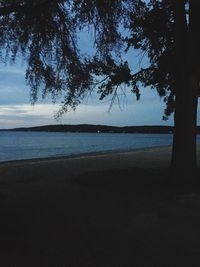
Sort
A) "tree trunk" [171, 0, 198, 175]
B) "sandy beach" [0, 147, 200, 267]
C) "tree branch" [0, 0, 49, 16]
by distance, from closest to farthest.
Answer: "sandy beach" [0, 147, 200, 267] < "tree branch" [0, 0, 49, 16] < "tree trunk" [171, 0, 198, 175]

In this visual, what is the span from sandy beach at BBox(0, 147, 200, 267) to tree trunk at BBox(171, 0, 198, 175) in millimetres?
909

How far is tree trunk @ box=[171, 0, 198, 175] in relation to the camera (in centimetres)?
1188

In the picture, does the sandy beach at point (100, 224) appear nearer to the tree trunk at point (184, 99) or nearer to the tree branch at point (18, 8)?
the tree trunk at point (184, 99)

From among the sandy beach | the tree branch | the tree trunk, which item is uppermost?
the tree branch

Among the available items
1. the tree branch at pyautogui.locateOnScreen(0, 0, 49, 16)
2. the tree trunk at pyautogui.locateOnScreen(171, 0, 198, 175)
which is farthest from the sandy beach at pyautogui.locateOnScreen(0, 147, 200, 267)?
the tree branch at pyautogui.locateOnScreen(0, 0, 49, 16)

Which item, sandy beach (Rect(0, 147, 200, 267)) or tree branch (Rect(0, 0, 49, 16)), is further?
tree branch (Rect(0, 0, 49, 16))

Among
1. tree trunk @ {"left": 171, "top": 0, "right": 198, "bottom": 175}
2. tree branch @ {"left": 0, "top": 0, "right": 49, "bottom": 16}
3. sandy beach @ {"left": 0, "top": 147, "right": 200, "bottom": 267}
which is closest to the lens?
sandy beach @ {"left": 0, "top": 147, "right": 200, "bottom": 267}

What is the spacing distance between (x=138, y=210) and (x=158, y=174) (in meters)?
5.59

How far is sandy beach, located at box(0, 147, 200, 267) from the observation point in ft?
19.8

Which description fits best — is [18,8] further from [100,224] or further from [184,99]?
[184,99]

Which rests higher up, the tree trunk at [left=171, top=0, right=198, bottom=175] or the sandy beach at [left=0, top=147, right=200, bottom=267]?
the tree trunk at [left=171, top=0, right=198, bottom=175]

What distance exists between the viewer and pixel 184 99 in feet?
39.1

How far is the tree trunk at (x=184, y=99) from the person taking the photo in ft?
39.0

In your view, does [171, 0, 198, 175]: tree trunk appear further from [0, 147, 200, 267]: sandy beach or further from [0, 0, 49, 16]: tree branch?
[0, 0, 49, 16]: tree branch
